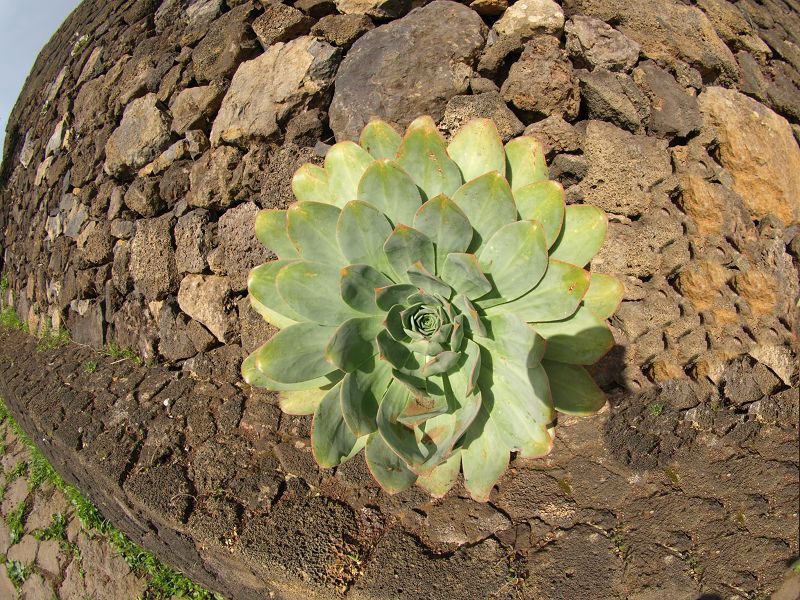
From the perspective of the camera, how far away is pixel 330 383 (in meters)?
1.23

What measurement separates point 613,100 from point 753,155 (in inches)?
23.2

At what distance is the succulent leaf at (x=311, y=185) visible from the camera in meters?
1.29

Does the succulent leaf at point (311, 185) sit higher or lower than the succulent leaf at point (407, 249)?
higher

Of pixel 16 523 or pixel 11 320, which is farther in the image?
pixel 11 320

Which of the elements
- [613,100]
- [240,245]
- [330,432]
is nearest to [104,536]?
[240,245]

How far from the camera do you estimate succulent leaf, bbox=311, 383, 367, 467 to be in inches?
45.0

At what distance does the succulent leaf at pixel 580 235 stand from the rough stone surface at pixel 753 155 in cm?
115

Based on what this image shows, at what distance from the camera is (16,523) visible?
2.81 m

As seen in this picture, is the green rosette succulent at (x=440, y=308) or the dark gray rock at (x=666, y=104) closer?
the green rosette succulent at (x=440, y=308)

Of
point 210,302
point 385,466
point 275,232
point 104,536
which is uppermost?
point 275,232

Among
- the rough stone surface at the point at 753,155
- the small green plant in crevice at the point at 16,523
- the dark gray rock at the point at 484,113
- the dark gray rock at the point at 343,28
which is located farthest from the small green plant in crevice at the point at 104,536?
the rough stone surface at the point at 753,155

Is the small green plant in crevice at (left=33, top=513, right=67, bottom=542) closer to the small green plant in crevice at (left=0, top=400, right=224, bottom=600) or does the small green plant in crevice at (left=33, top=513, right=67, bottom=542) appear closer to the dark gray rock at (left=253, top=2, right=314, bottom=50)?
the small green plant in crevice at (left=0, top=400, right=224, bottom=600)

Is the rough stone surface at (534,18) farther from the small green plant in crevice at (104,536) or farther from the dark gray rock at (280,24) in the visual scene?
the small green plant in crevice at (104,536)

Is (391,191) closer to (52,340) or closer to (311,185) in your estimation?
(311,185)
